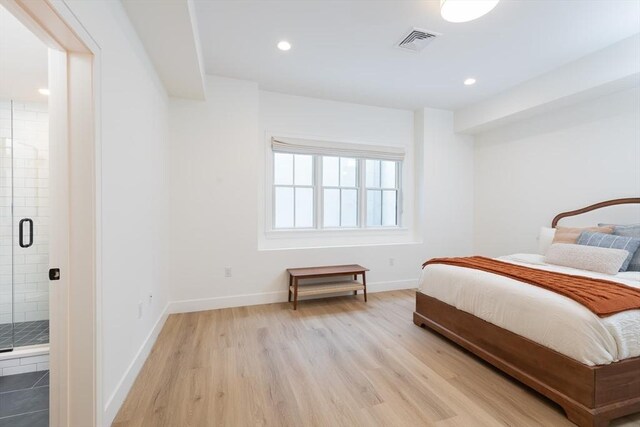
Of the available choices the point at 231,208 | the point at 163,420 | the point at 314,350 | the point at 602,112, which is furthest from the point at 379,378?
the point at 602,112

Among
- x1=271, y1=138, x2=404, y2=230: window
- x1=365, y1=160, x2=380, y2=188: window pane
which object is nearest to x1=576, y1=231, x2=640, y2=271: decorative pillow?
x1=271, y1=138, x2=404, y2=230: window

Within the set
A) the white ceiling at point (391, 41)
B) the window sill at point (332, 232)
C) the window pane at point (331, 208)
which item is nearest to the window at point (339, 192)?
the window pane at point (331, 208)

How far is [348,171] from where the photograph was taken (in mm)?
4355

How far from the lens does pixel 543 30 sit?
2.50 metres

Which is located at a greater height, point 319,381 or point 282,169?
point 282,169

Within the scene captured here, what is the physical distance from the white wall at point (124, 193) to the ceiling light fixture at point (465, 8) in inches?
88.8

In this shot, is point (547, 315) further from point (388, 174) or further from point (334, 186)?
point (388, 174)

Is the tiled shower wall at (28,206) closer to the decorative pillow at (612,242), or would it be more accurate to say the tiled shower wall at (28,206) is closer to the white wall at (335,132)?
the white wall at (335,132)

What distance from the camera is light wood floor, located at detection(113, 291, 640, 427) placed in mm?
1610

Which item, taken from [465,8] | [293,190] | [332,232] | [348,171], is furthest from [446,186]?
[465,8]

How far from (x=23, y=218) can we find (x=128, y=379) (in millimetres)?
2047

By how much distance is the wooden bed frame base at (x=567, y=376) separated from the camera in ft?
4.93

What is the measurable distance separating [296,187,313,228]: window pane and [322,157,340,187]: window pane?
30 centimetres

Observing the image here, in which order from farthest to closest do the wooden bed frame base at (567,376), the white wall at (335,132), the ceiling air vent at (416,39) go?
the white wall at (335,132) < the ceiling air vent at (416,39) < the wooden bed frame base at (567,376)
